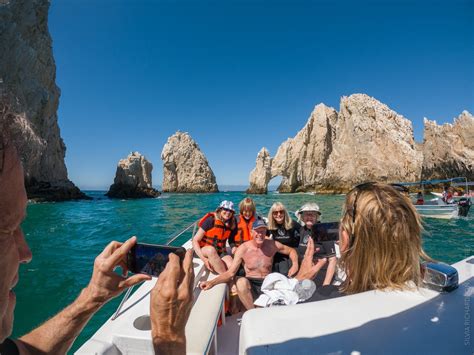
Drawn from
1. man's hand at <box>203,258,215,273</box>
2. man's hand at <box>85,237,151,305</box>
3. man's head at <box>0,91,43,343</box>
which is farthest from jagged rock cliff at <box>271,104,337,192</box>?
man's head at <box>0,91,43,343</box>

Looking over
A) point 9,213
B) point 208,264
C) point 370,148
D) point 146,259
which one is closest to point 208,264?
point 208,264

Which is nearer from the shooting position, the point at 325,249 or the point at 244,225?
the point at 325,249

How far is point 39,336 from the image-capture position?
104 centimetres

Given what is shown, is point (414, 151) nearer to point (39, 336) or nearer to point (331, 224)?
point (331, 224)

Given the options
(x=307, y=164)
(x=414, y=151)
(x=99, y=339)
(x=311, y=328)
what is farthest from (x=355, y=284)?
(x=307, y=164)

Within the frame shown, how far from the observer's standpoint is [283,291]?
2.38 meters

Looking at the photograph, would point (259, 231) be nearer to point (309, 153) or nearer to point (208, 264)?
point (208, 264)

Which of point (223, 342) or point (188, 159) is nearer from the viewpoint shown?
point (223, 342)

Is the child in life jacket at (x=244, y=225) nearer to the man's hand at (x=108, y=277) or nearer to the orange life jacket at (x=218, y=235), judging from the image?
the orange life jacket at (x=218, y=235)

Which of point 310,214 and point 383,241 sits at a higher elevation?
point 383,241

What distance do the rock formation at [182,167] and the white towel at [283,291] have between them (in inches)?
2348

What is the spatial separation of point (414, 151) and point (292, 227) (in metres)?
41.7

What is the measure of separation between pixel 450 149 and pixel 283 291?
126 feet

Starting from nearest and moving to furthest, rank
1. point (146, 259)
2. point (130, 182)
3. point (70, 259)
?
point (146, 259)
point (70, 259)
point (130, 182)
